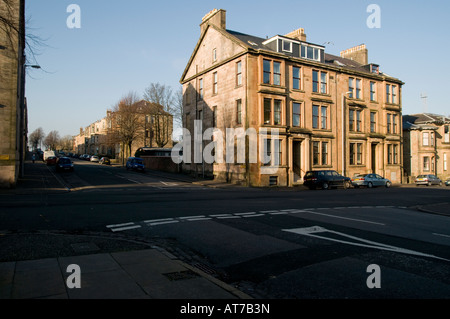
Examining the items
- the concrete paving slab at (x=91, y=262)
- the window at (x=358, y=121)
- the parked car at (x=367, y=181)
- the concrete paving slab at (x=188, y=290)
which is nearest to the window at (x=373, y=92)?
the window at (x=358, y=121)

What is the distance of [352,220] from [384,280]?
638cm

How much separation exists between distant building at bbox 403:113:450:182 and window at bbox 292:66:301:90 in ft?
88.2

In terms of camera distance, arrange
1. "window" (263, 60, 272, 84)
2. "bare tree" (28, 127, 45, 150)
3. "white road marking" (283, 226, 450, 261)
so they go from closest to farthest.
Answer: "white road marking" (283, 226, 450, 261) → "window" (263, 60, 272, 84) → "bare tree" (28, 127, 45, 150)

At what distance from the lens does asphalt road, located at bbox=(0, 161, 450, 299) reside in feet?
17.2

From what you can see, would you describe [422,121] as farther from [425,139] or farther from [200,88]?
[200,88]

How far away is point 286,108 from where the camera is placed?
3219cm

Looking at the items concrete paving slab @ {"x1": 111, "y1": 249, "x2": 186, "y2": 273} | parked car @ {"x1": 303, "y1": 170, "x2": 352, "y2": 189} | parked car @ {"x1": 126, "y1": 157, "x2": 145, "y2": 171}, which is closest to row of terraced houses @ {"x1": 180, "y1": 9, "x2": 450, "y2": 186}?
parked car @ {"x1": 303, "y1": 170, "x2": 352, "y2": 189}

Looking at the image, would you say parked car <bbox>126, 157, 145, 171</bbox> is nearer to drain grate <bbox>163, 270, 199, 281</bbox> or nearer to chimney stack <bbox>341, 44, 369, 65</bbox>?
chimney stack <bbox>341, 44, 369, 65</bbox>

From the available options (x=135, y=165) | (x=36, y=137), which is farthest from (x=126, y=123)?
(x=36, y=137)

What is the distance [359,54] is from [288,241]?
149 ft

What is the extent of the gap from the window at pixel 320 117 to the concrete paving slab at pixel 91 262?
31.6 m

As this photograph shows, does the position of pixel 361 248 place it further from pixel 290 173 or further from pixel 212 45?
pixel 212 45

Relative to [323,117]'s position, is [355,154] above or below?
below

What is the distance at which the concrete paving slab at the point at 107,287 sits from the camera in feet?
14.4
